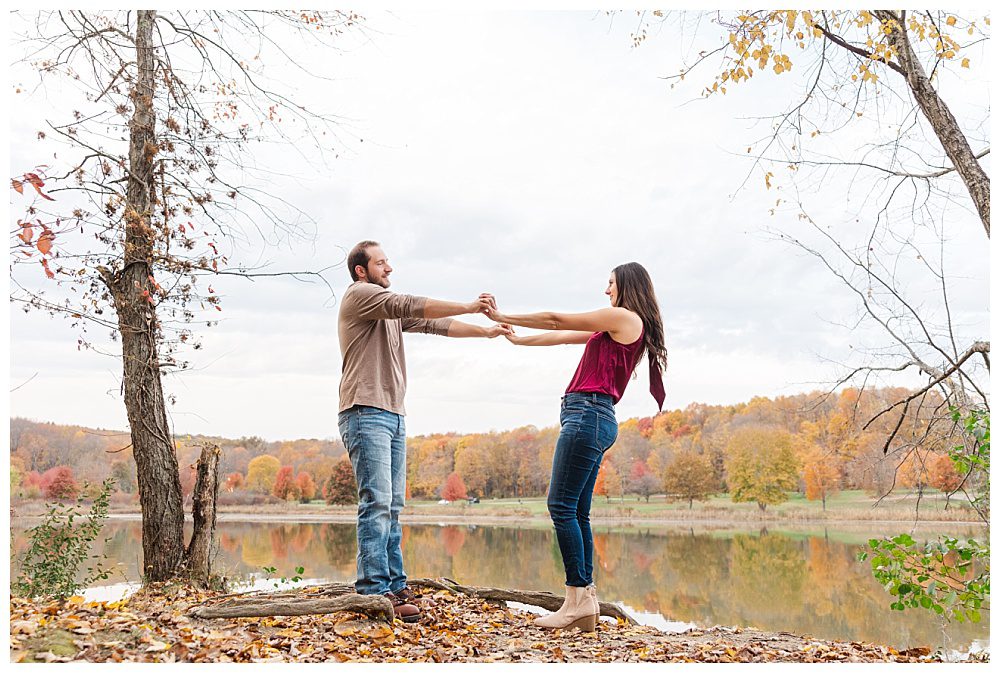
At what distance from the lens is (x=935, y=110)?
4.14m

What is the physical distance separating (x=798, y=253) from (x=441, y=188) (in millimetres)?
3338

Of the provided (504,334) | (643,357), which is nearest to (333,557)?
(504,334)

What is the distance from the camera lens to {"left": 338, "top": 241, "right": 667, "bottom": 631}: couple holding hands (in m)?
3.39

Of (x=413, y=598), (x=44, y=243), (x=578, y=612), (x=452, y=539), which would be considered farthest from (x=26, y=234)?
(x=452, y=539)

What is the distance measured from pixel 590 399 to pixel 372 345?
3.57ft

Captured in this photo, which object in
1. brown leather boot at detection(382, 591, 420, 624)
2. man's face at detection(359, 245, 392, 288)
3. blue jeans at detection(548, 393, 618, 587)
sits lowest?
brown leather boot at detection(382, 591, 420, 624)

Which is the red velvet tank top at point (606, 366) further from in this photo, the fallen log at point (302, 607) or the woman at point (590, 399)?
the fallen log at point (302, 607)

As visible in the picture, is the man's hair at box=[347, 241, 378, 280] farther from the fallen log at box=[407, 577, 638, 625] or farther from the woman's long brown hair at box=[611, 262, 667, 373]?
the fallen log at box=[407, 577, 638, 625]

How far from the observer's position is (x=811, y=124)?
196 inches

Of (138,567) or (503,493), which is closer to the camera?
(138,567)

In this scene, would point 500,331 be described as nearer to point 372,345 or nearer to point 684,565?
point 372,345

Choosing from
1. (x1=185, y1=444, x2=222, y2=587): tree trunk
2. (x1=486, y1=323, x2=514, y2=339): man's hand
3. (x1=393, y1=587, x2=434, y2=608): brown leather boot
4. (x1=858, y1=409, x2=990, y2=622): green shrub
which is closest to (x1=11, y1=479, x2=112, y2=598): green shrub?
(x1=185, y1=444, x2=222, y2=587): tree trunk

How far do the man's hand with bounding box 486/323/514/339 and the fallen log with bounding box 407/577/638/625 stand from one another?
1.48m

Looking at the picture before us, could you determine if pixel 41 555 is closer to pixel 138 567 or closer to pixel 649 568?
pixel 138 567
